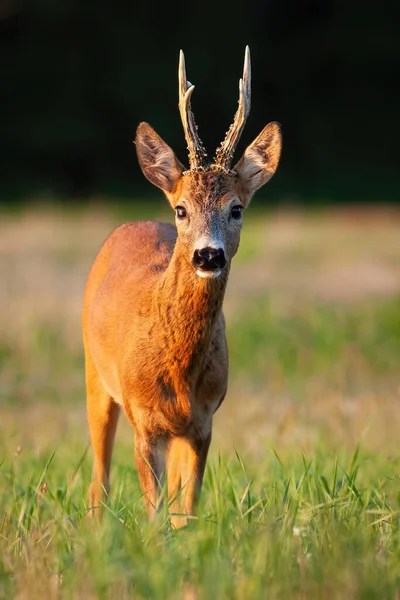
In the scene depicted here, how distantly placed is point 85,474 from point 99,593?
2.26 meters

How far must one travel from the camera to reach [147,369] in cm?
598

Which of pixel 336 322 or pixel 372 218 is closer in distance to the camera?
pixel 336 322

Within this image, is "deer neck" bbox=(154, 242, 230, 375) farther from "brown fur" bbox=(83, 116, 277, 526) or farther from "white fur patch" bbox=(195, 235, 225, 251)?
"white fur patch" bbox=(195, 235, 225, 251)

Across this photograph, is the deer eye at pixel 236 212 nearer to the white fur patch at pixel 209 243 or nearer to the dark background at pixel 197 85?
the white fur patch at pixel 209 243

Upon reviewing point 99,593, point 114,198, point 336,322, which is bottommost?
point 114,198

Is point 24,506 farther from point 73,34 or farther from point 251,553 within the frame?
point 73,34

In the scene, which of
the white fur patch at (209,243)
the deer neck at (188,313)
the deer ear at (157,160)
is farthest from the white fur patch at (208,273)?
the deer ear at (157,160)

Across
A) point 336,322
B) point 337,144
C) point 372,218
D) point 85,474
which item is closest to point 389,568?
point 85,474

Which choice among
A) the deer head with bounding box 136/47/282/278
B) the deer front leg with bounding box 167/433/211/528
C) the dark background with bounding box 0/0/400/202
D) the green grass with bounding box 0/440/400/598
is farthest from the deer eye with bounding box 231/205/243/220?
the dark background with bounding box 0/0/400/202

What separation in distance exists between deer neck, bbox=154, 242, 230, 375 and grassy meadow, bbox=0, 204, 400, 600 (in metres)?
0.51

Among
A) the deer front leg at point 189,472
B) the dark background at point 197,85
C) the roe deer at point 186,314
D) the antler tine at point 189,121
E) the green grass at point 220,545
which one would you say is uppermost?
the antler tine at point 189,121

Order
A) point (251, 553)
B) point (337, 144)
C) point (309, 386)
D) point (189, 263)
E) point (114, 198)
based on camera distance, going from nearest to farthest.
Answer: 1. point (251, 553)
2. point (189, 263)
3. point (309, 386)
4. point (114, 198)
5. point (337, 144)

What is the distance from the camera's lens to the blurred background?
10484mm

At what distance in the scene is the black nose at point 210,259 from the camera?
5.43 metres
